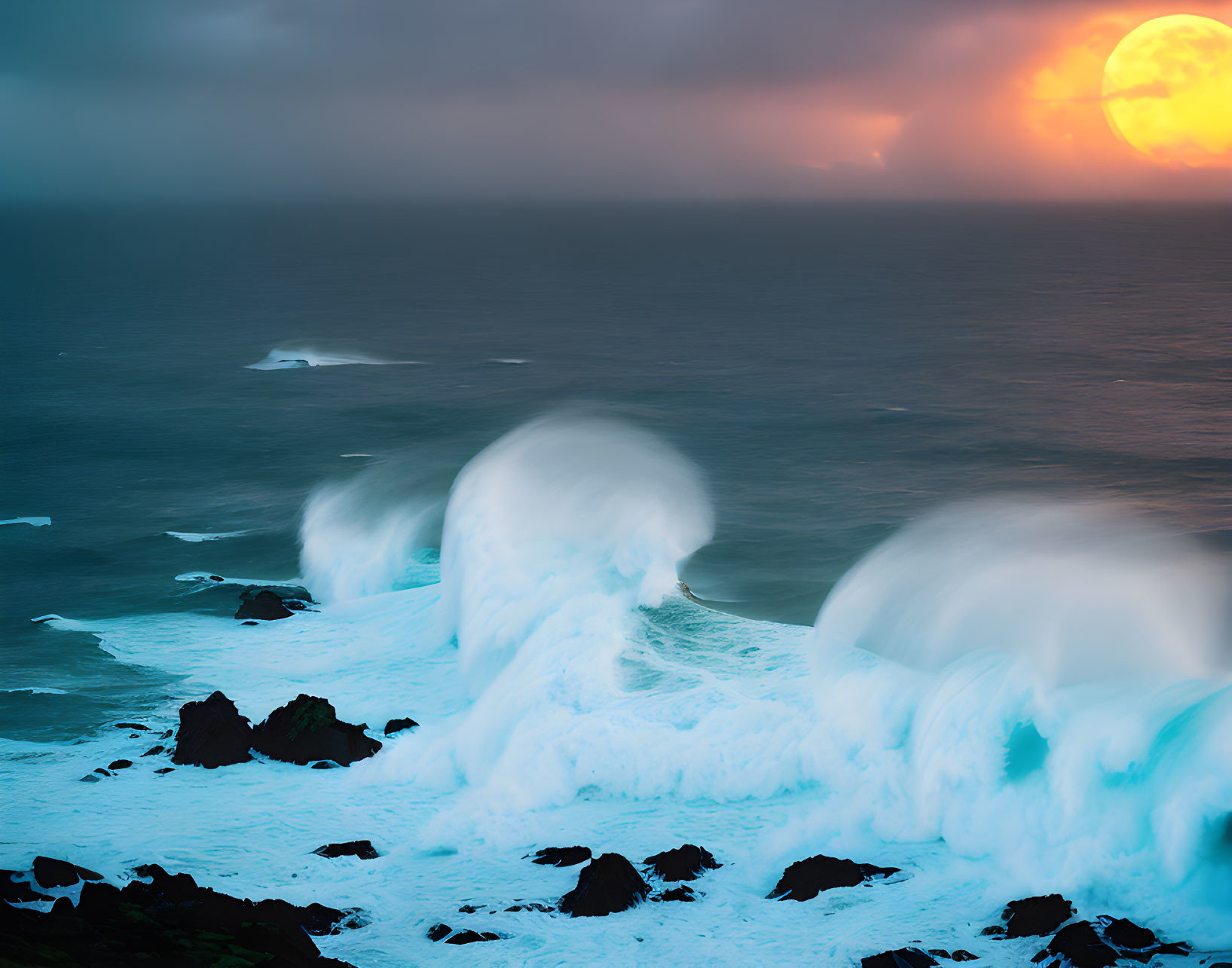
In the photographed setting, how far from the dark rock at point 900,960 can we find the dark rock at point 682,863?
2.58m

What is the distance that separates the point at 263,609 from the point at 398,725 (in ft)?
25.0

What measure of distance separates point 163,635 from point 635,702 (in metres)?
11.2

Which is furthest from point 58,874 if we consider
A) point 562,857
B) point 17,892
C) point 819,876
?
point 819,876

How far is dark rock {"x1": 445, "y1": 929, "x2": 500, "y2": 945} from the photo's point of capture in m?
12.4

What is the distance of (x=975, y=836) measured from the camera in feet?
46.7

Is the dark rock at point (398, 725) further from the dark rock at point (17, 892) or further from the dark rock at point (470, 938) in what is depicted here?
the dark rock at point (470, 938)

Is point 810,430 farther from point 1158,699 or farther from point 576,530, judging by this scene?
point 1158,699

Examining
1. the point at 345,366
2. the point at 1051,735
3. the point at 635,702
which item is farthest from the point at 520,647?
the point at 345,366

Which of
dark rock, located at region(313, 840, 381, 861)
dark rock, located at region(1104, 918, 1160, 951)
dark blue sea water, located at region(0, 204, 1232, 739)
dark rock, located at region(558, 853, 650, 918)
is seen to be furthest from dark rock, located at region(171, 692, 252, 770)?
dark rock, located at region(1104, 918, 1160, 951)

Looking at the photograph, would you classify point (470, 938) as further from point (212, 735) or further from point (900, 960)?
point (212, 735)

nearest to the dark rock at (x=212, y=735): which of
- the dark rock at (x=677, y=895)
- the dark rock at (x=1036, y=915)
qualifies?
the dark rock at (x=677, y=895)

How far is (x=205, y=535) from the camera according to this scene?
32.3 metres

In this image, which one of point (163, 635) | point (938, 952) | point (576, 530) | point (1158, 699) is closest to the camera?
point (938, 952)

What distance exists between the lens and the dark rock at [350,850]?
14.4 m
